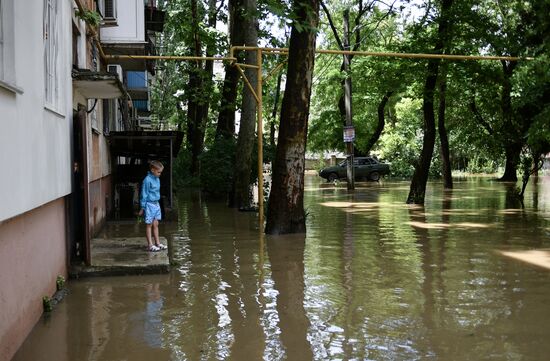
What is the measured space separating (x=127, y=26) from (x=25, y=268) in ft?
35.0

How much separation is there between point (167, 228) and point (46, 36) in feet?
23.7

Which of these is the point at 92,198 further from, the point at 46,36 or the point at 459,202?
the point at 459,202

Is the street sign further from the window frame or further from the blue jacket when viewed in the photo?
the window frame

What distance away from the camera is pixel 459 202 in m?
21.1

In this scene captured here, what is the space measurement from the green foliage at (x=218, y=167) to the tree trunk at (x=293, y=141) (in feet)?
29.2

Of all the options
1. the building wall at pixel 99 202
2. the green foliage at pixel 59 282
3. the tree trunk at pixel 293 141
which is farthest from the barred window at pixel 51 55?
the tree trunk at pixel 293 141

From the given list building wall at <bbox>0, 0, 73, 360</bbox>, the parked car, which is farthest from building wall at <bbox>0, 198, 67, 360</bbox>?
the parked car

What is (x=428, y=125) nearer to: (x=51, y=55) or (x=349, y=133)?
(x=349, y=133)

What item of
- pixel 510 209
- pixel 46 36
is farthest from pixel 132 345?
pixel 510 209

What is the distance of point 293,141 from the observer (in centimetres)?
1232

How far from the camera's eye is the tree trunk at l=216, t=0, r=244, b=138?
21180 mm

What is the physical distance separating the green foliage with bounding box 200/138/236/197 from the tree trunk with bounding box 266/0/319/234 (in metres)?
8.91

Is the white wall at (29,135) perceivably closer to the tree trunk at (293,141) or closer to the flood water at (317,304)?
the flood water at (317,304)

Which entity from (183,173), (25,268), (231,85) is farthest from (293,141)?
(183,173)
